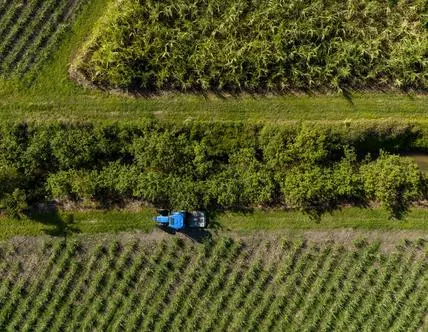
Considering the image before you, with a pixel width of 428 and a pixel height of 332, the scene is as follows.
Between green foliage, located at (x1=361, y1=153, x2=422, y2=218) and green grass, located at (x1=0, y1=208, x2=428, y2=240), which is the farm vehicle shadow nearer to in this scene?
green grass, located at (x1=0, y1=208, x2=428, y2=240)

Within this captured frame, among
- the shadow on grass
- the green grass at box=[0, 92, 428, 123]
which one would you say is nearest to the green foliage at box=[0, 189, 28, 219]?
the shadow on grass

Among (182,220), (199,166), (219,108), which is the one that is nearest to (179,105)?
(219,108)

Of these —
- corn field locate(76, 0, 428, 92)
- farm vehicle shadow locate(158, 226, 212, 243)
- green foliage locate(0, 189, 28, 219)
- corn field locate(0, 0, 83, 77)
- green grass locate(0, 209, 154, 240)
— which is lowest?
farm vehicle shadow locate(158, 226, 212, 243)

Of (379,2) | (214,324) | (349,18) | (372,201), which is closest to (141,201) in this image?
(214,324)

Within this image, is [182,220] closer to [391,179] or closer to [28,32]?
[391,179]

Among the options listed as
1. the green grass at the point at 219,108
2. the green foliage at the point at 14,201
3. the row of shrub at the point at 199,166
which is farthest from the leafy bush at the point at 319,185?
the green foliage at the point at 14,201

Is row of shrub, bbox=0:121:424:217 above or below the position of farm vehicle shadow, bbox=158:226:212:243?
above

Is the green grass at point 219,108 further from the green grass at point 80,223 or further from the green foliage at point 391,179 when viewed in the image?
the green grass at point 80,223
